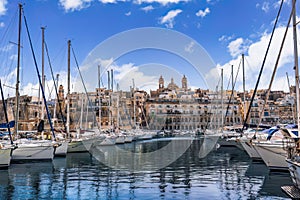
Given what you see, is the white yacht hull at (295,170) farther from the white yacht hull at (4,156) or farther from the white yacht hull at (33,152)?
the white yacht hull at (33,152)

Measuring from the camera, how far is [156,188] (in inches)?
627

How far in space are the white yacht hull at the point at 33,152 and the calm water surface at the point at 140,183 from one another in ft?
9.64

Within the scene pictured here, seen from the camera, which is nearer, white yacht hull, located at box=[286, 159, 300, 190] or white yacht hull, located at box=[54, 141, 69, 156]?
white yacht hull, located at box=[286, 159, 300, 190]

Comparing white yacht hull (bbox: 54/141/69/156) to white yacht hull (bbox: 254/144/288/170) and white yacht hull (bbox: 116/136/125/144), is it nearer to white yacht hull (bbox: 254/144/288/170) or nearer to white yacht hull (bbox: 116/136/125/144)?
white yacht hull (bbox: 254/144/288/170)

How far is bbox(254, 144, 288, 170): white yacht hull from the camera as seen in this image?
19694mm

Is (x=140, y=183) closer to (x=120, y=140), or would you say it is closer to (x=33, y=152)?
(x=33, y=152)

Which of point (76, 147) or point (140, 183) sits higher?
point (76, 147)

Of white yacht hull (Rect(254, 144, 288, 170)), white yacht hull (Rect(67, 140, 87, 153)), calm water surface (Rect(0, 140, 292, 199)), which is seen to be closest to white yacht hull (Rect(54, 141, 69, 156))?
white yacht hull (Rect(67, 140, 87, 153))

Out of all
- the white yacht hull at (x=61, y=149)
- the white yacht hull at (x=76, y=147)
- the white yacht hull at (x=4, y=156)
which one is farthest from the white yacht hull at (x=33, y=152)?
the white yacht hull at (x=76, y=147)

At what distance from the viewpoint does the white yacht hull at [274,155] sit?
19.7m

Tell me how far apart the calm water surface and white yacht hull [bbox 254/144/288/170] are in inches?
33.6

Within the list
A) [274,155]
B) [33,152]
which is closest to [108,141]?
[33,152]

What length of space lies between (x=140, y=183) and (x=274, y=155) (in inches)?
349

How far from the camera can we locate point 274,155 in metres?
20.3
